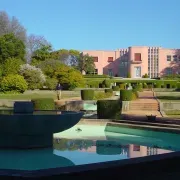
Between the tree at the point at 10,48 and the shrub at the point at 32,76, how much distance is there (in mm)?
6235

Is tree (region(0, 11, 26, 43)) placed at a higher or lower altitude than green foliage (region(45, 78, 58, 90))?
higher

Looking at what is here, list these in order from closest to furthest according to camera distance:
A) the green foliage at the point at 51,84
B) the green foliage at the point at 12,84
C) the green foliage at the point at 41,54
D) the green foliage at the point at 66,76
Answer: the green foliage at the point at 12,84 < the green foliage at the point at 51,84 < the green foliage at the point at 66,76 < the green foliage at the point at 41,54

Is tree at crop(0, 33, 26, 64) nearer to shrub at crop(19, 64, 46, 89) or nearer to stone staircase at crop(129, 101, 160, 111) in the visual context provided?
shrub at crop(19, 64, 46, 89)

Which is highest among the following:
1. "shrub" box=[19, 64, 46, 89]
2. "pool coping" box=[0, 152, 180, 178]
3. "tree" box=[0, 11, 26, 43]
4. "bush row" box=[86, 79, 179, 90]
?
"tree" box=[0, 11, 26, 43]

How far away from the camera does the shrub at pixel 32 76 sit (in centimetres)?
3816

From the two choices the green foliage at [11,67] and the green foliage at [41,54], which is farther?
the green foliage at [41,54]

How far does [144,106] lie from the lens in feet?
69.1

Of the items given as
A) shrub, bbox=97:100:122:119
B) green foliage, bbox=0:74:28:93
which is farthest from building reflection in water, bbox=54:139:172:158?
green foliage, bbox=0:74:28:93

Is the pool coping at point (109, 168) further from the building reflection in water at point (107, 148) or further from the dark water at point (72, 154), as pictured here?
the building reflection in water at point (107, 148)

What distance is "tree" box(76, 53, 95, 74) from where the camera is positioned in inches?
2820

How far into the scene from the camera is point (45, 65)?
4581 centimetres

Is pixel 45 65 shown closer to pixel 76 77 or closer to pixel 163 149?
pixel 76 77

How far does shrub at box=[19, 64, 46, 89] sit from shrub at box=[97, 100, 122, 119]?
2521 cm

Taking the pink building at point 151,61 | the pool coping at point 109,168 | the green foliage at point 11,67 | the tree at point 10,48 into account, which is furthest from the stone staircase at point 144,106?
the pink building at point 151,61
